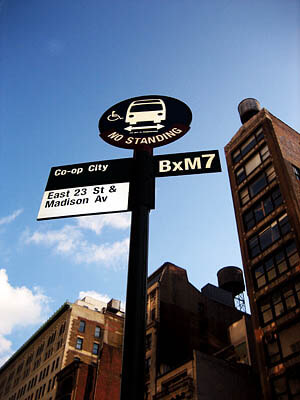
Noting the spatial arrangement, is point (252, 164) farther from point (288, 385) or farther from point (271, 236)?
point (288, 385)

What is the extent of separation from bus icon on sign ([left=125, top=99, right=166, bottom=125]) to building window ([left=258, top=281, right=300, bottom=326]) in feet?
91.5

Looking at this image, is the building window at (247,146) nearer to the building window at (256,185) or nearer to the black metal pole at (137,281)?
the building window at (256,185)

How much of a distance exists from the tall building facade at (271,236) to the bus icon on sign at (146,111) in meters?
Answer: 27.4

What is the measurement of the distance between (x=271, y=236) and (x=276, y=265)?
301 centimetres

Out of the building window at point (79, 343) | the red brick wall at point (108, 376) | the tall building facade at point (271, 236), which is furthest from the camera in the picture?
the building window at point (79, 343)

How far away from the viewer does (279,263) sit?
34406 millimetres

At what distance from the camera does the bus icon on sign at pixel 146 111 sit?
23.3 ft

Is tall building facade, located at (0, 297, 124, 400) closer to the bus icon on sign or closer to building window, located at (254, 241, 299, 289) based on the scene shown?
building window, located at (254, 241, 299, 289)

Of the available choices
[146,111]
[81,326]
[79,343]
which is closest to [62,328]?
[81,326]

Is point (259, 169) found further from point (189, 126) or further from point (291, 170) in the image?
point (189, 126)

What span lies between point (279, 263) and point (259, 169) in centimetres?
1157

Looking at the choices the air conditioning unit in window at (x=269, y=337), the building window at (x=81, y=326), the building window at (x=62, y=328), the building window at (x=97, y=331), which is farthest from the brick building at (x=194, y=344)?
the building window at (x=62, y=328)

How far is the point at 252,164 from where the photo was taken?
43.8 meters

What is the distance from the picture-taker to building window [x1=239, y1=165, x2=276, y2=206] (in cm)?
4019
